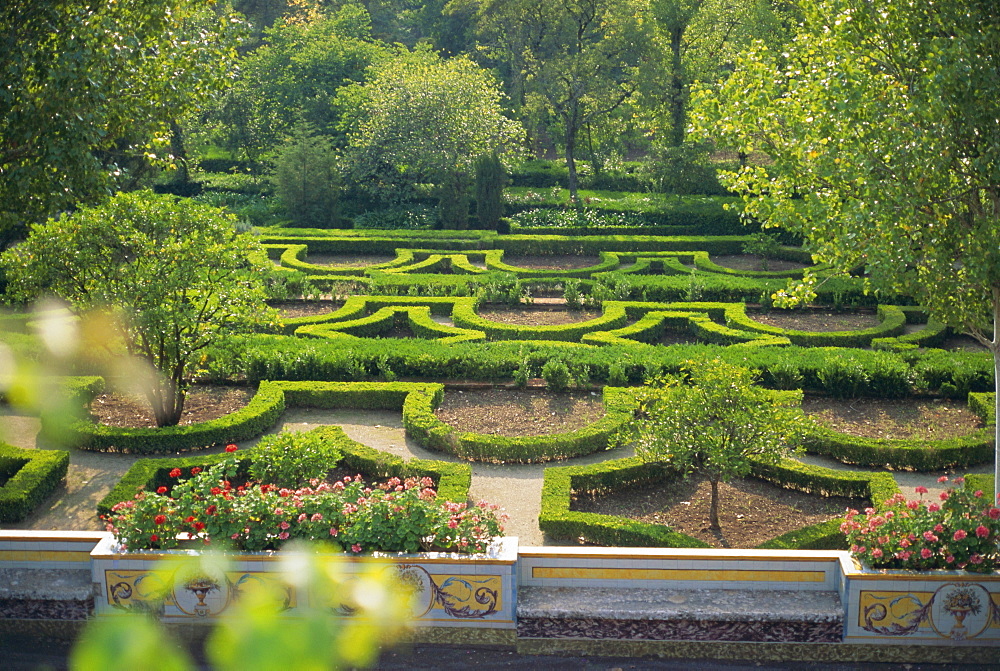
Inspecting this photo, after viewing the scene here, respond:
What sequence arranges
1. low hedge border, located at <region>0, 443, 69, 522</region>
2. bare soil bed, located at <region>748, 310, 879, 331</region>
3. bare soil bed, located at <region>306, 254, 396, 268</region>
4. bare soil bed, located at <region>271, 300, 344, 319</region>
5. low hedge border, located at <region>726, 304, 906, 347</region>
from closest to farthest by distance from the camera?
1. low hedge border, located at <region>0, 443, 69, 522</region>
2. low hedge border, located at <region>726, 304, 906, 347</region>
3. bare soil bed, located at <region>748, 310, 879, 331</region>
4. bare soil bed, located at <region>271, 300, 344, 319</region>
5. bare soil bed, located at <region>306, 254, 396, 268</region>

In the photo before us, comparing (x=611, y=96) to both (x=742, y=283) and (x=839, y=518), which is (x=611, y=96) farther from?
(x=839, y=518)

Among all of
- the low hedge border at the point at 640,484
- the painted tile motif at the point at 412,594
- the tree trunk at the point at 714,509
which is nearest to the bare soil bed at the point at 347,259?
the low hedge border at the point at 640,484

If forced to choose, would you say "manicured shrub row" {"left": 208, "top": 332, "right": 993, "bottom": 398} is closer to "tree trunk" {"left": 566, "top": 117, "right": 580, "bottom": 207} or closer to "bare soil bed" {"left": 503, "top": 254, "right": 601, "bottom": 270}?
"bare soil bed" {"left": 503, "top": 254, "right": 601, "bottom": 270}

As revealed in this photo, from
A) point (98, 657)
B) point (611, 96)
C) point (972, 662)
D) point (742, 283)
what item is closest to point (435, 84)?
point (611, 96)

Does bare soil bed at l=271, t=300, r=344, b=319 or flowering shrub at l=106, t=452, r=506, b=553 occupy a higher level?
bare soil bed at l=271, t=300, r=344, b=319

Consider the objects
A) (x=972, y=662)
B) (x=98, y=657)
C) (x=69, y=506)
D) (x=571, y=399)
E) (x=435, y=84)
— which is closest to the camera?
(x=98, y=657)

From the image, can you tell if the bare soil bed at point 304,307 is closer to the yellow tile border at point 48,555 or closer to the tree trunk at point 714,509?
the yellow tile border at point 48,555

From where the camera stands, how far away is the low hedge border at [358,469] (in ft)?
38.3

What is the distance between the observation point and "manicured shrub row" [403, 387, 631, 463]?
13031mm

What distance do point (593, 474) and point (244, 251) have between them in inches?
229

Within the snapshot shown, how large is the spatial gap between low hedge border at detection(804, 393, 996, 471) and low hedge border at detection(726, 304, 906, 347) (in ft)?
16.3

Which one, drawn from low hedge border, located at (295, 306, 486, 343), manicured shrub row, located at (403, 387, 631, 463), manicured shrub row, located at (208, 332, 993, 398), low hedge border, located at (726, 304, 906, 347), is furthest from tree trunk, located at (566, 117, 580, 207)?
manicured shrub row, located at (403, 387, 631, 463)

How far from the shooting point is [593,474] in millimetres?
12039

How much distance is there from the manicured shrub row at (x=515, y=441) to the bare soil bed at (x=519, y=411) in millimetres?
536
